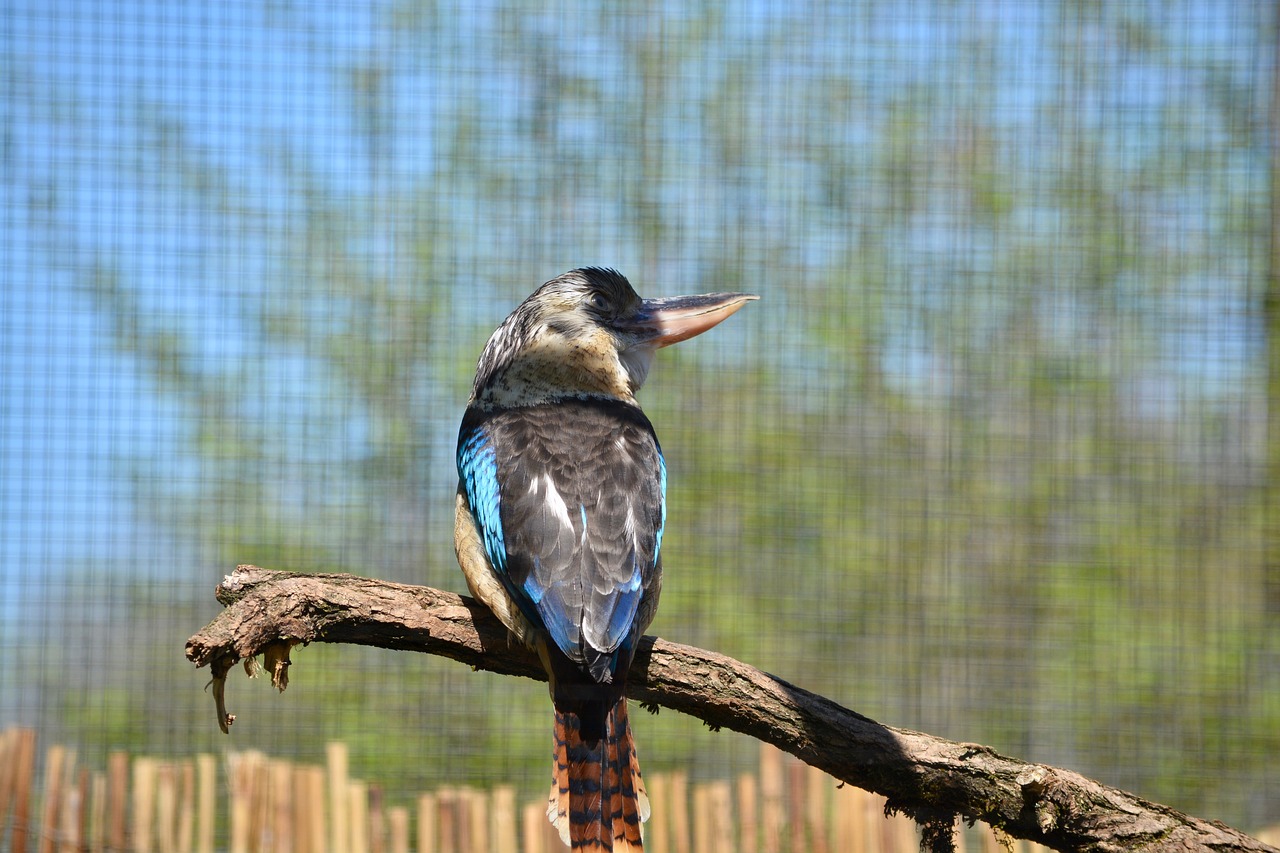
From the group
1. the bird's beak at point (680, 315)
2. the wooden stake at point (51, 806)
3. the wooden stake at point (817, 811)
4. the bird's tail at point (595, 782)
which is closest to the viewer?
the bird's tail at point (595, 782)

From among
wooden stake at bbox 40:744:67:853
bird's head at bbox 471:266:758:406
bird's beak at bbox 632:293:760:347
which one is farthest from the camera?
wooden stake at bbox 40:744:67:853

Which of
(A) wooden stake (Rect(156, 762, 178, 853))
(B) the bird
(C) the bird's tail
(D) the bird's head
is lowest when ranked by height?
(A) wooden stake (Rect(156, 762, 178, 853))

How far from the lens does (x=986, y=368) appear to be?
3.96 meters

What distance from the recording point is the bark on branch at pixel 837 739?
5.59 feet

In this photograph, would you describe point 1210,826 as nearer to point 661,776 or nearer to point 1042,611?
point 661,776

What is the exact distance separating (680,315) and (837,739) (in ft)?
3.48

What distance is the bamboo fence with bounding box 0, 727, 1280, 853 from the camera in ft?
8.91

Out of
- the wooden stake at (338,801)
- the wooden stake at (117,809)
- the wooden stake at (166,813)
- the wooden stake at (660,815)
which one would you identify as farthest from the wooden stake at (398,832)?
the wooden stake at (117,809)

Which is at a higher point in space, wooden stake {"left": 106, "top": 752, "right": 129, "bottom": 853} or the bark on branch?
the bark on branch

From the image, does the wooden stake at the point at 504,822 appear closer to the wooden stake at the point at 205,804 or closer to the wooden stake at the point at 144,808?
the wooden stake at the point at 205,804

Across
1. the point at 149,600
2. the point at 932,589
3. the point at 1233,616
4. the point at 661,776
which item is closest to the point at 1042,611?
the point at 932,589

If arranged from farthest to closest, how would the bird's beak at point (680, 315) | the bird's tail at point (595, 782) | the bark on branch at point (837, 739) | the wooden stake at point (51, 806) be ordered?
the wooden stake at point (51, 806) → the bird's beak at point (680, 315) → the bark on branch at point (837, 739) → the bird's tail at point (595, 782)

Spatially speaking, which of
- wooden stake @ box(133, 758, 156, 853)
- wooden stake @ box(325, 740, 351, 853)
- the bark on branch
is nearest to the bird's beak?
the bark on branch

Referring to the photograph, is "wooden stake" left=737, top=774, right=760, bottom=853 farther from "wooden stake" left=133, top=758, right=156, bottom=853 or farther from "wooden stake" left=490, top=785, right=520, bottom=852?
"wooden stake" left=133, top=758, right=156, bottom=853
